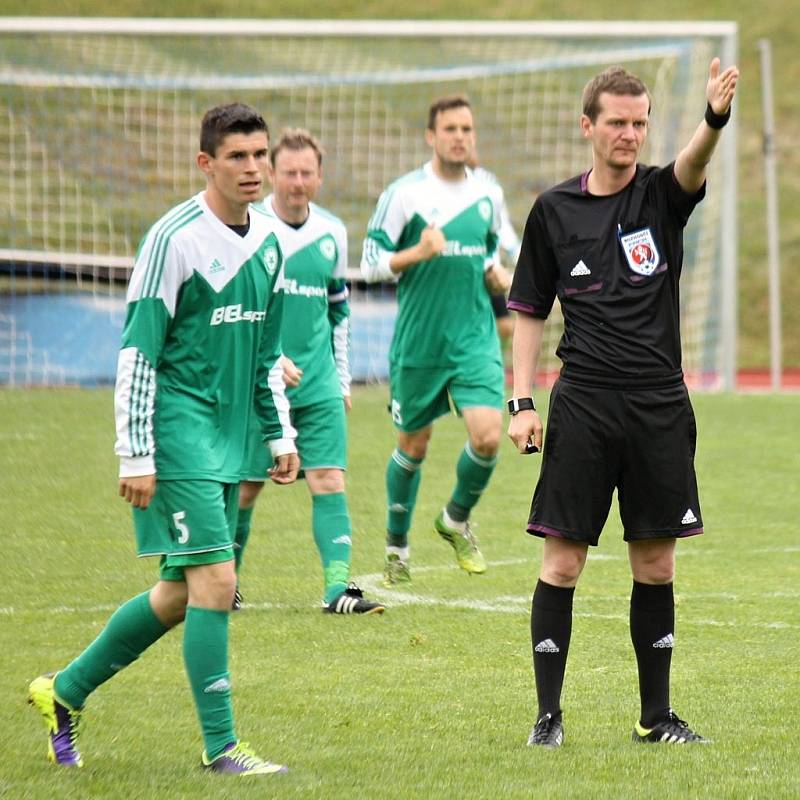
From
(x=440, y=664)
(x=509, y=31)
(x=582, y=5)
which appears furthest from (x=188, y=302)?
(x=582, y=5)

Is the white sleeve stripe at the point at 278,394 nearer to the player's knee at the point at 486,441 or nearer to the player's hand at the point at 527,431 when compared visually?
the player's hand at the point at 527,431

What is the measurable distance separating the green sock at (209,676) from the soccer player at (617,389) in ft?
3.13

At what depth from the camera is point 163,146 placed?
765 inches

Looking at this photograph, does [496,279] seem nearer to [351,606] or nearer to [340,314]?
[340,314]

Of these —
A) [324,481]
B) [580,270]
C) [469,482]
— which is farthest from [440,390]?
[580,270]

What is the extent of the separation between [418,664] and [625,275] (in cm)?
194

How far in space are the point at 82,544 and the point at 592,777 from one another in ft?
16.2

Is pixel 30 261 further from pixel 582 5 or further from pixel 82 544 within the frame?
pixel 582 5

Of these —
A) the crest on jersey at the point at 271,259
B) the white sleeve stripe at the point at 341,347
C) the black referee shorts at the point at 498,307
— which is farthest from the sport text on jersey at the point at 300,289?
the crest on jersey at the point at 271,259

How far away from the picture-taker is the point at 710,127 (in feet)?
15.0

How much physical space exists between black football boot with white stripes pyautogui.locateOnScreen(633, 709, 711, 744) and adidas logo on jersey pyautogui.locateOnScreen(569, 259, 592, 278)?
1.37 metres

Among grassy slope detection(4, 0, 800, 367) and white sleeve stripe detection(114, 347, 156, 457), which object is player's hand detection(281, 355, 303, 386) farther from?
grassy slope detection(4, 0, 800, 367)

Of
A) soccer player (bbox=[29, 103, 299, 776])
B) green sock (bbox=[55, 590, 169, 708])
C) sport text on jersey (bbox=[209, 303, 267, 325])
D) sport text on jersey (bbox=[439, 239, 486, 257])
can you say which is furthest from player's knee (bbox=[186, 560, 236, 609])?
sport text on jersey (bbox=[439, 239, 486, 257])

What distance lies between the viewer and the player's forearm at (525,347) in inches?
200
